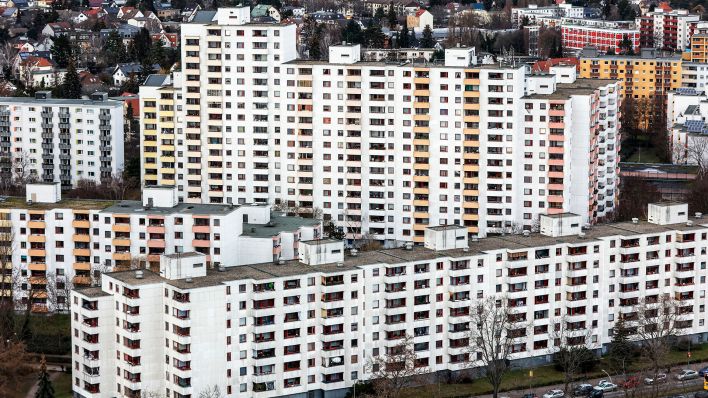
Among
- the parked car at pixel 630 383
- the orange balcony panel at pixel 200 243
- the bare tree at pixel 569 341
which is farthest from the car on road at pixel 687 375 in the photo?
the orange balcony panel at pixel 200 243

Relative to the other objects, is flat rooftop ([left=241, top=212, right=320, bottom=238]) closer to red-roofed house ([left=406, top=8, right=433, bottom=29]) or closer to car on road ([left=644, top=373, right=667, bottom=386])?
car on road ([left=644, top=373, right=667, bottom=386])

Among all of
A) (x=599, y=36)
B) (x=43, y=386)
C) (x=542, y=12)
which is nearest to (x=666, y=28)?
(x=599, y=36)

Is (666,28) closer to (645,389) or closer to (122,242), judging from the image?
(122,242)

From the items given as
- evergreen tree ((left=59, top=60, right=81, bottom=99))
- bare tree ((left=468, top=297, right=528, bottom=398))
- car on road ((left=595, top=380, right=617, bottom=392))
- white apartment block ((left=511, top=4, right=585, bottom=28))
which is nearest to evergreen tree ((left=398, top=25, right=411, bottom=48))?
white apartment block ((left=511, top=4, right=585, bottom=28))

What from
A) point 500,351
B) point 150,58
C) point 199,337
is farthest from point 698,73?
point 199,337

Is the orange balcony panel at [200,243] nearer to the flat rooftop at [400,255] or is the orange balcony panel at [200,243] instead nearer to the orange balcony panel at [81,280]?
the orange balcony panel at [81,280]

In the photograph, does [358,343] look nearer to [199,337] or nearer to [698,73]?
[199,337]
